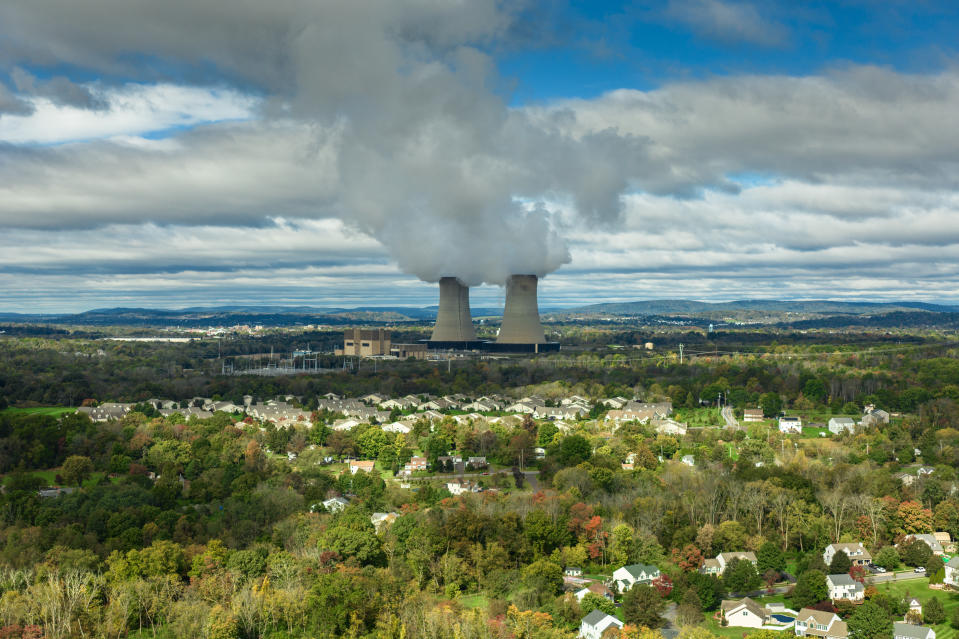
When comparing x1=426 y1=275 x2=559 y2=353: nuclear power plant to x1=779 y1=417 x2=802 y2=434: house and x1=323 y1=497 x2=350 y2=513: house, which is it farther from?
x1=323 y1=497 x2=350 y2=513: house

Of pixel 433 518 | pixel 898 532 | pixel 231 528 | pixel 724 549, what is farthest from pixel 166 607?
pixel 898 532

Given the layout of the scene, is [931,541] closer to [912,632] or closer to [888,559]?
[888,559]

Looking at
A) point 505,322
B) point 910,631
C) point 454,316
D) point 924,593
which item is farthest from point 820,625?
point 454,316

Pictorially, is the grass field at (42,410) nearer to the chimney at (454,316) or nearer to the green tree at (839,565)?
the chimney at (454,316)

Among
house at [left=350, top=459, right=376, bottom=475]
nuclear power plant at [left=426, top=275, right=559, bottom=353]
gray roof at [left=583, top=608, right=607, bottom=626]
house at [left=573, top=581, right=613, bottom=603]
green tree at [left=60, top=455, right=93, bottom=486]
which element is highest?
nuclear power plant at [left=426, top=275, right=559, bottom=353]

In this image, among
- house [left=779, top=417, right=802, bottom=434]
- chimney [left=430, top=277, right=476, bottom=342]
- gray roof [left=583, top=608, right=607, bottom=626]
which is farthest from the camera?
chimney [left=430, top=277, right=476, bottom=342]

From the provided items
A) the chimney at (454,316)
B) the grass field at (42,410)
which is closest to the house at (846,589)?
the grass field at (42,410)

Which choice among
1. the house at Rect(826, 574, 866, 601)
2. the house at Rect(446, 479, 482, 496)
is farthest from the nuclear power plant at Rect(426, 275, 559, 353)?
the house at Rect(826, 574, 866, 601)
